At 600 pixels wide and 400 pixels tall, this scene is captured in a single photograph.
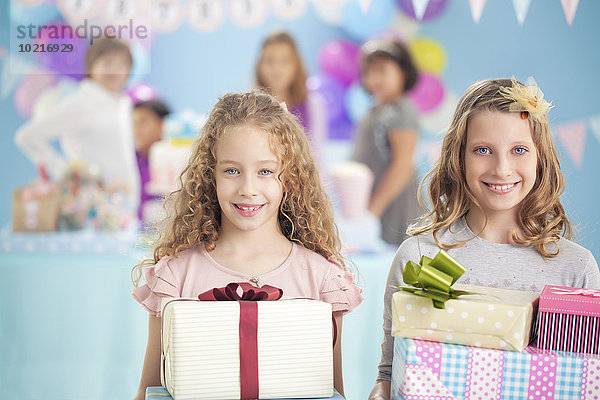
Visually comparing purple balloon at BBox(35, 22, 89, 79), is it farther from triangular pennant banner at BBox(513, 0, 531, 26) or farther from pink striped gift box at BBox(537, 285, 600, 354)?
pink striped gift box at BBox(537, 285, 600, 354)

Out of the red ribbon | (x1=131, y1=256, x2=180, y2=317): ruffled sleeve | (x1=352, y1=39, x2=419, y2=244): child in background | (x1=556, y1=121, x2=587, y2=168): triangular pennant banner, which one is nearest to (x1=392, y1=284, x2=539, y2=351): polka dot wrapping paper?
the red ribbon

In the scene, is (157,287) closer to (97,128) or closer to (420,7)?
(97,128)

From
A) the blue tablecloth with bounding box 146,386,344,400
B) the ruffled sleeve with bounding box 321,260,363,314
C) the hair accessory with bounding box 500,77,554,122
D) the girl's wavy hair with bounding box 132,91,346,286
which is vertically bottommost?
the blue tablecloth with bounding box 146,386,344,400

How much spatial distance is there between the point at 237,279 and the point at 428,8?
13.3 feet

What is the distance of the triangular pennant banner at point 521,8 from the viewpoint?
16.4 feet

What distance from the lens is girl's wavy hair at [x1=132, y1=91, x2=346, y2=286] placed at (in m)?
1.78

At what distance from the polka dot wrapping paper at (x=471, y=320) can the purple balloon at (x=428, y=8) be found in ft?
13.8

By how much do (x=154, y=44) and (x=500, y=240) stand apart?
12.9 ft

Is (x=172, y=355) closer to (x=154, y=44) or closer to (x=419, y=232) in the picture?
(x=419, y=232)

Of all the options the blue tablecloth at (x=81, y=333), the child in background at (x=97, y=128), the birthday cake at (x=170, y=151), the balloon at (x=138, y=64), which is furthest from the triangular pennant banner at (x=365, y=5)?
the blue tablecloth at (x=81, y=333)

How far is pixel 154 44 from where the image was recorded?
5.16 metres

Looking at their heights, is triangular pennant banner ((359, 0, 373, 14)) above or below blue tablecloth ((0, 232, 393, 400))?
above

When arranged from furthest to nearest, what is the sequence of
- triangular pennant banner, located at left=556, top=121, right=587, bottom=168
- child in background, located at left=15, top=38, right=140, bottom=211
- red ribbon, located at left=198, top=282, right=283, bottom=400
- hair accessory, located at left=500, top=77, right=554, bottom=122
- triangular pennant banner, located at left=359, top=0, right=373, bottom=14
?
1. triangular pennant banner, located at left=556, top=121, right=587, bottom=168
2. triangular pennant banner, located at left=359, top=0, right=373, bottom=14
3. child in background, located at left=15, top=38, right=140, bottom=211
4. hair accessory, located at left=500, top=77, right=554, bottom=122
5. red ribbon, located at left=198, top=282, right=283, bottom=400

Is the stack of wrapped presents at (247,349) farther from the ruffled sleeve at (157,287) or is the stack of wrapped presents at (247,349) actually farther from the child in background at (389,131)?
the child in background at (389,131)
